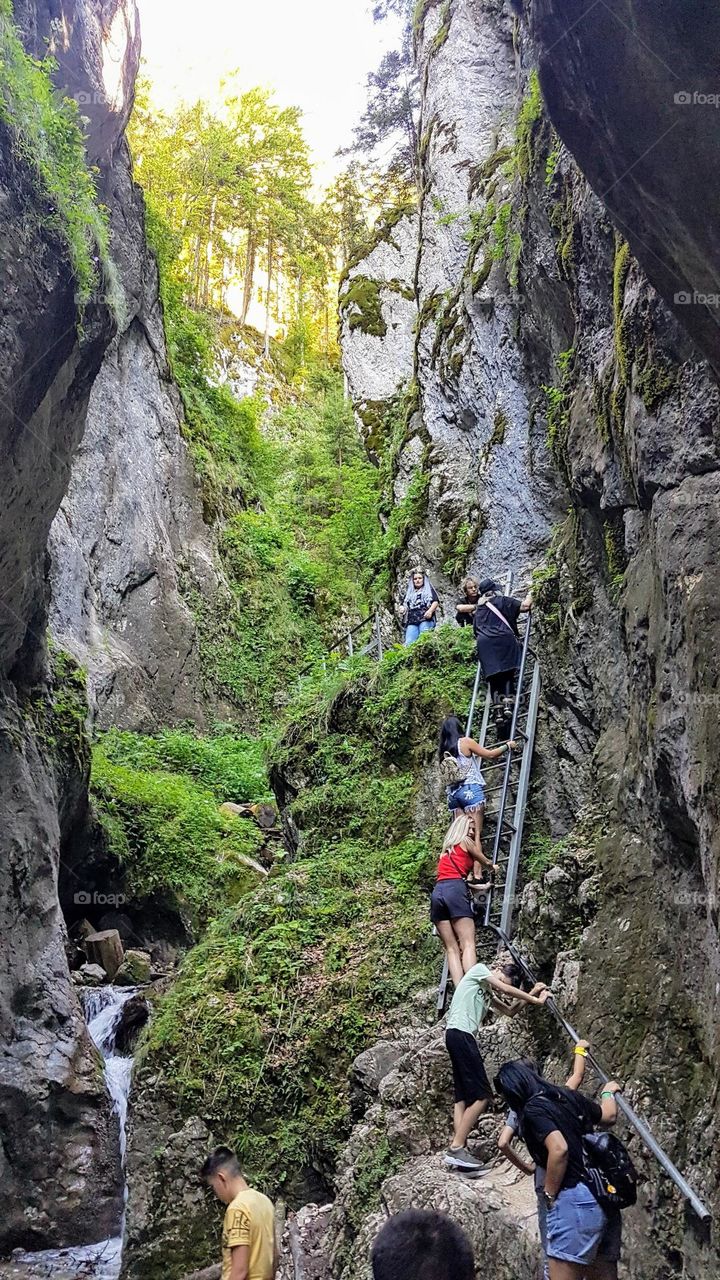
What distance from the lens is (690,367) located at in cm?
590

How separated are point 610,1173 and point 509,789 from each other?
223 inches

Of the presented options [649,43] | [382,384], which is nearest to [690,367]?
[649,43]

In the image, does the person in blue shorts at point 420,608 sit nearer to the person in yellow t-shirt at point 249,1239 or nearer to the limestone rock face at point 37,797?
the limestone rock face at point 37,797

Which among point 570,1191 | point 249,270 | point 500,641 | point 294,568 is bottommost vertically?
point 570,1191

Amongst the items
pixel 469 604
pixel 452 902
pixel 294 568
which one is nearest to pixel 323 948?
pixel 452 902

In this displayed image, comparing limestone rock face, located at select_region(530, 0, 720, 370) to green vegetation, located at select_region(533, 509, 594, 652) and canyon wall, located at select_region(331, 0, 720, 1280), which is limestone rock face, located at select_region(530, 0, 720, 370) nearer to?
canyon wall, located at select_region(331, 0, 720, 1280)

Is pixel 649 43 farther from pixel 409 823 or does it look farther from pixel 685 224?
pixel 409 823

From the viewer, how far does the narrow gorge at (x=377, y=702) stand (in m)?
5.09

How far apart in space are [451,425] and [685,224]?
1292cm

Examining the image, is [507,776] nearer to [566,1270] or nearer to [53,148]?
[566,1270]

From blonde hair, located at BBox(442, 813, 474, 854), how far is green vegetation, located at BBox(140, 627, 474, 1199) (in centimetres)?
248

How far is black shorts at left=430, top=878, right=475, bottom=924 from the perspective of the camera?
24.1 feet

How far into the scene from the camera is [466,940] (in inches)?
283

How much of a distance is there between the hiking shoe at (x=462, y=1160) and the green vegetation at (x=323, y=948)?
123 inches
